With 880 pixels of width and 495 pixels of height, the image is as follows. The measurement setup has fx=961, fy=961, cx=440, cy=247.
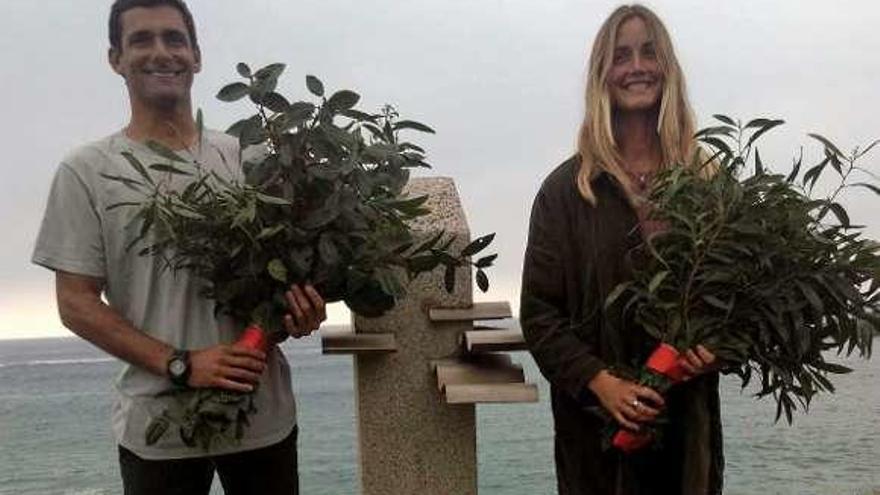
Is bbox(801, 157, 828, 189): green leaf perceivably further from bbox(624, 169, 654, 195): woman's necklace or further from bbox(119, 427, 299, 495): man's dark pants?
bbox(119, 427, 299, 495): man's dark pants

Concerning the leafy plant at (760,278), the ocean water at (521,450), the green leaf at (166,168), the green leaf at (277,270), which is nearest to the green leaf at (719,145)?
the leafy plant at (760,278)

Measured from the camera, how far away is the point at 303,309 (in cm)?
259

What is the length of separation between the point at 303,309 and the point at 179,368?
15.7 inches

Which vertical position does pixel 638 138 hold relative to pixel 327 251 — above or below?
above

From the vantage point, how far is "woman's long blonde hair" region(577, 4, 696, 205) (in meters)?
3.01

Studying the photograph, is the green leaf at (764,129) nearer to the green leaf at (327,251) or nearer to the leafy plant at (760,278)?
the leafy plant at (760,278)

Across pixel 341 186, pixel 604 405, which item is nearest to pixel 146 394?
pixel 341 186

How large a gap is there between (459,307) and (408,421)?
528 mm

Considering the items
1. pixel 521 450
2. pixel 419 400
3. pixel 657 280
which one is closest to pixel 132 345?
pixel 657 280

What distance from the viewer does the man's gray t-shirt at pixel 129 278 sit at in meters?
2.77

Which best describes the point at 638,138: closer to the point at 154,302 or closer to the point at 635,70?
the point at 635,70

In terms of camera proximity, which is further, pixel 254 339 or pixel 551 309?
pixel 551 309

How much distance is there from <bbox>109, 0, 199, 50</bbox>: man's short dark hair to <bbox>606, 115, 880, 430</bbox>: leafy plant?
156 centimetres

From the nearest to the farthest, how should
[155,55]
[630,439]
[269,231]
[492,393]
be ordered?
[269,231] < [630,439] < [155,55] < [492,393]
